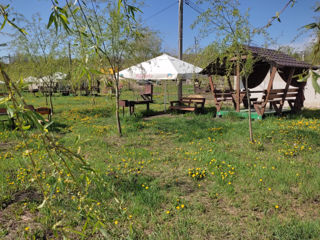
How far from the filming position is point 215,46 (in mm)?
6359

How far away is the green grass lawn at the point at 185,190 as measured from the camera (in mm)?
2633

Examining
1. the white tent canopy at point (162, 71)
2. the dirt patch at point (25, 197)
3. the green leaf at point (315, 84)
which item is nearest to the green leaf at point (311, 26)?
the green leaf at point (315, 84)

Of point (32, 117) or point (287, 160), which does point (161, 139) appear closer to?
point (287, 160)

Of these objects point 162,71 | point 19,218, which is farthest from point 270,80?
point 19,218

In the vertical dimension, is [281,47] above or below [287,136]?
above

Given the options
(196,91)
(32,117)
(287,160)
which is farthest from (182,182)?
(196,91)

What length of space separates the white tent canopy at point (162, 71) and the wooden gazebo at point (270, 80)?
763mm

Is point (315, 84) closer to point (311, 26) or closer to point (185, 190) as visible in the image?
point (311, 26)

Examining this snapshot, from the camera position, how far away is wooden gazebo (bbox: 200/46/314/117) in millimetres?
8438

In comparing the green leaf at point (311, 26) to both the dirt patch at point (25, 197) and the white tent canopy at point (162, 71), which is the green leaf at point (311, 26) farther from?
the white tent canopy at point (162, 71)

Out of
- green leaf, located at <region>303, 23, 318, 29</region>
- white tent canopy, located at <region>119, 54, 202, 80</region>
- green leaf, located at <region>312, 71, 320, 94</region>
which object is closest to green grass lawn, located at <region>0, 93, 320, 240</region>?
green leaf, located at <region>312, 71, 320, 94</region>

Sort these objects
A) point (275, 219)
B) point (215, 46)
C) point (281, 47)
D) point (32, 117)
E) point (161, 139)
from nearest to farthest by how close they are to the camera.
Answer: point (32, 117)
point (275, 219)
point (281, 47)
point (215, 46)
point (161, 139)

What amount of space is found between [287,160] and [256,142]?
1.27m

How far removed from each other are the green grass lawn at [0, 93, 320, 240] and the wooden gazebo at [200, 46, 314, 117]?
255 centimetres
